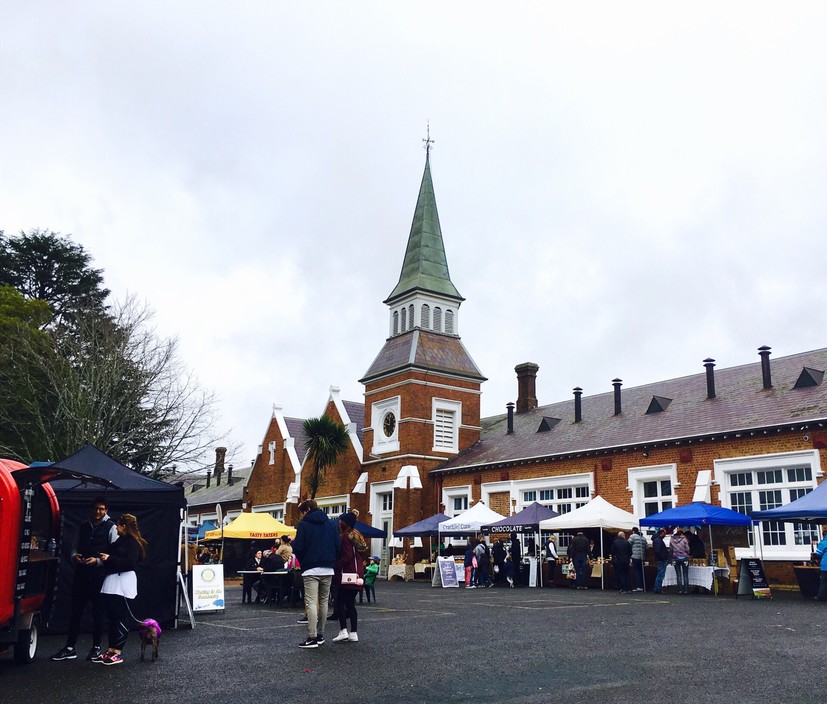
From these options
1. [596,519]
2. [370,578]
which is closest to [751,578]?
[596,519]

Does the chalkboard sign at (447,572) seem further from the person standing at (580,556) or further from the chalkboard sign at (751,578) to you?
the chalkboard sign at (751,578)

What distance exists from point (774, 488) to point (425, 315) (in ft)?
60.2

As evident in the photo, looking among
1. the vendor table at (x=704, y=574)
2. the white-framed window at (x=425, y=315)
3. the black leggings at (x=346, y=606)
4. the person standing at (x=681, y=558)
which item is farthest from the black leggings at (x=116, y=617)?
the white-framed window at (x=425, y=315)

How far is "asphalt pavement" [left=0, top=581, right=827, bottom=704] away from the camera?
670 centimetres

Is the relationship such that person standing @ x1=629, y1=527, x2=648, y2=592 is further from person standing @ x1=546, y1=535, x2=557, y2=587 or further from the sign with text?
the sign with text

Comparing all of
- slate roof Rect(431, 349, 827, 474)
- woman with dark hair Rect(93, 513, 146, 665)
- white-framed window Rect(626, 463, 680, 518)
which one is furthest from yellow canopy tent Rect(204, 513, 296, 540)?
woman with dark hair Rect(93, 513, 146, 665)

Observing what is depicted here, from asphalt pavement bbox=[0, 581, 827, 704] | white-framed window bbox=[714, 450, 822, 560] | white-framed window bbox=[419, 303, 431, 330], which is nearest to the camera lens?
asphalt pavement bbox=[0, 581, 827, 704]

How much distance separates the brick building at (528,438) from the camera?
75.1 feet

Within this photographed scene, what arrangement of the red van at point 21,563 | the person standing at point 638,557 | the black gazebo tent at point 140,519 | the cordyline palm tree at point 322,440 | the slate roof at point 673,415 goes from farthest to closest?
the cordyline palm tree at point 322,440 → the slate roof at point 673,415 → the person standing at point 638,557 → the black gazebo tent at point 140,519 → the red van at point 21,563

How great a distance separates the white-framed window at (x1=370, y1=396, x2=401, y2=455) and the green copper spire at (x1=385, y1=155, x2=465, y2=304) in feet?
17.4

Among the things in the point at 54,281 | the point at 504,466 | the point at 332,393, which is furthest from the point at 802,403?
the point at 54,281

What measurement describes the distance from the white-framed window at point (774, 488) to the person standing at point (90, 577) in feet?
57.7

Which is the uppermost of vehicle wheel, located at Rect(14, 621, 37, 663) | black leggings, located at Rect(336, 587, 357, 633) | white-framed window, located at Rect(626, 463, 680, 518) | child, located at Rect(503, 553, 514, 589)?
white-framed window, located at Rect(626, 463, 680, 518)

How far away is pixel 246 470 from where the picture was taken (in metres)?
66.2
